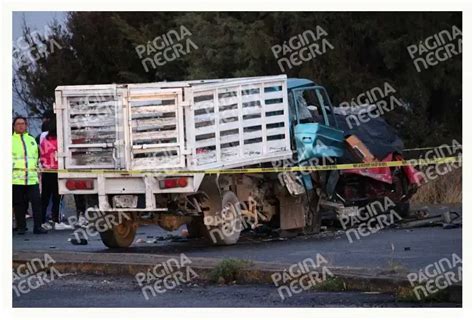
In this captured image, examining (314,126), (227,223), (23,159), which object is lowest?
(227,223)

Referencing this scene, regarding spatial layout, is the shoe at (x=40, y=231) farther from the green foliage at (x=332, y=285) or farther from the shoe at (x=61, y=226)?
the green foliage at (x=332, y=285)

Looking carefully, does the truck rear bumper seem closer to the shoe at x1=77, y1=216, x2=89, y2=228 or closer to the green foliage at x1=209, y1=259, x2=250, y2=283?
the shoe at x1=77, y1=216, x2=89, y2=228

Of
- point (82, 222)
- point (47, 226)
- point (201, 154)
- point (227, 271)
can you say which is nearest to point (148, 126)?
point (201, 154)

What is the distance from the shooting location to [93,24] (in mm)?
35188

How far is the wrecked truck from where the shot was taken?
1603 cm

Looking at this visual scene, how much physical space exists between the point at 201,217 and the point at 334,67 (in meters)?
Answer: 13.9

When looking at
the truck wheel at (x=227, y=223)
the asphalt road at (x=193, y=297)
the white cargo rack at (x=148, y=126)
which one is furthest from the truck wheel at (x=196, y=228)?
the asphalt road at (x=193, y=297)

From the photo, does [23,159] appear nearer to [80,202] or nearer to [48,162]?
[48,162]

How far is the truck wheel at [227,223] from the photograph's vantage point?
16.9 metres

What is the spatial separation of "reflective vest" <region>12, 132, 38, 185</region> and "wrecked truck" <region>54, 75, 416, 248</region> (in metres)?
2.92

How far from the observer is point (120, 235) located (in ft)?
55.6

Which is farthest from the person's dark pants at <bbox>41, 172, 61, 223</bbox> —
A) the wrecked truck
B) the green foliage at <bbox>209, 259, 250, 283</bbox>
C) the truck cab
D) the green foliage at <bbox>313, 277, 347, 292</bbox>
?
the green foliage at <bbox>313, 277, 347, 292</bbox>

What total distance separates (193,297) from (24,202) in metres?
8.41

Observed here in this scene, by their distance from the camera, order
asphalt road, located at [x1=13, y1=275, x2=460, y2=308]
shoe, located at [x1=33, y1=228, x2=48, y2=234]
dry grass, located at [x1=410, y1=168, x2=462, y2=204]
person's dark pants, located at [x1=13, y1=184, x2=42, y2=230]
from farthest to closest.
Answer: dry grass, located at [x1=410, y1=168, x2=462, y2=204]
shoe, located at [x1=33, y1=228, x2=48, y2=234]
person's dark pants, located at [x1=13, y1=184, x2=42, y2=230]
asphalt road, located at [x1=13, y1=275, x2=460, y2=308]
